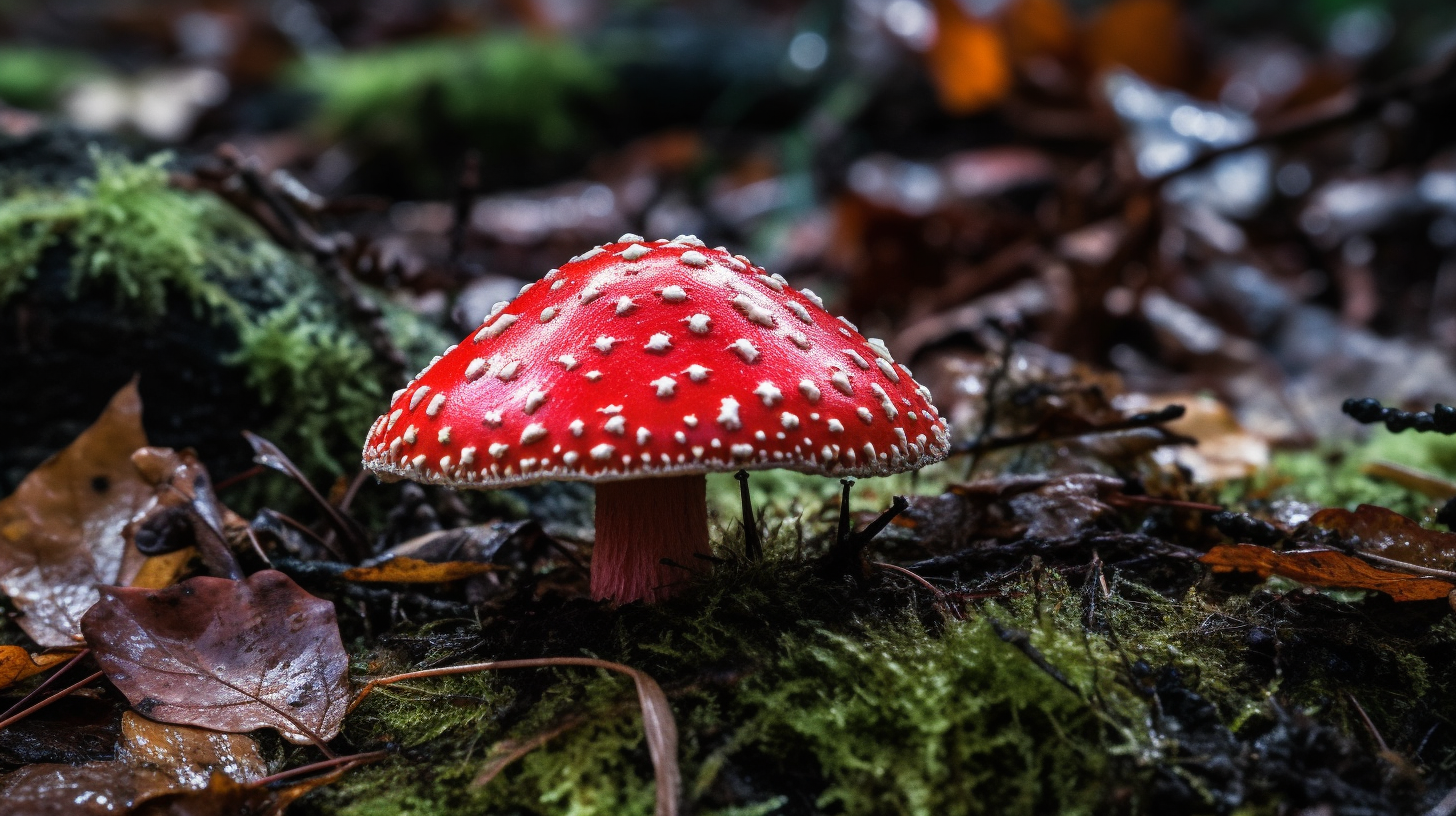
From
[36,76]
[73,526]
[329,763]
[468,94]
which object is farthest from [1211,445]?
[36,76]

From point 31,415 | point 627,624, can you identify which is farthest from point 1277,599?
point 31,415

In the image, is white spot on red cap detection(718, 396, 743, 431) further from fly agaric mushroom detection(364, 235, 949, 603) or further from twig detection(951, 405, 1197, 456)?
twig detection(951, 405, 1197, 456)

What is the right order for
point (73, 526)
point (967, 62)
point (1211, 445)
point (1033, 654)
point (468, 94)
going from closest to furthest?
point (1033, 654) < point (73, 526) < point (1211, 445) < point (967, 62) < point (468, 94)

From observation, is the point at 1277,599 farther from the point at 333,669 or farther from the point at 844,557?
the point at 333,669

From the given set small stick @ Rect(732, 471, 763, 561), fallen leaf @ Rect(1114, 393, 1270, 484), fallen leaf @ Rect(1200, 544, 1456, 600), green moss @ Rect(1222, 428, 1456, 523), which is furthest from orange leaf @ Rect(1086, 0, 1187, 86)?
small stick @ Rect(732, 471, 763, 561)

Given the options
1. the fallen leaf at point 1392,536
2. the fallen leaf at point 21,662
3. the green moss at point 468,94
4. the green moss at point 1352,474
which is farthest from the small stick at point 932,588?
the green moss at point 468,94

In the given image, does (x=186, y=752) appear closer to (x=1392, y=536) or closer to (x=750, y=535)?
(x=750, y=535)

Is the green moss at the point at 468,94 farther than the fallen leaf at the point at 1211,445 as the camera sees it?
Yes

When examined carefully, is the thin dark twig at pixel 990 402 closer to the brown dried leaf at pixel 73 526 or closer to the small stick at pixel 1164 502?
the small stick at pixel 1164 502
